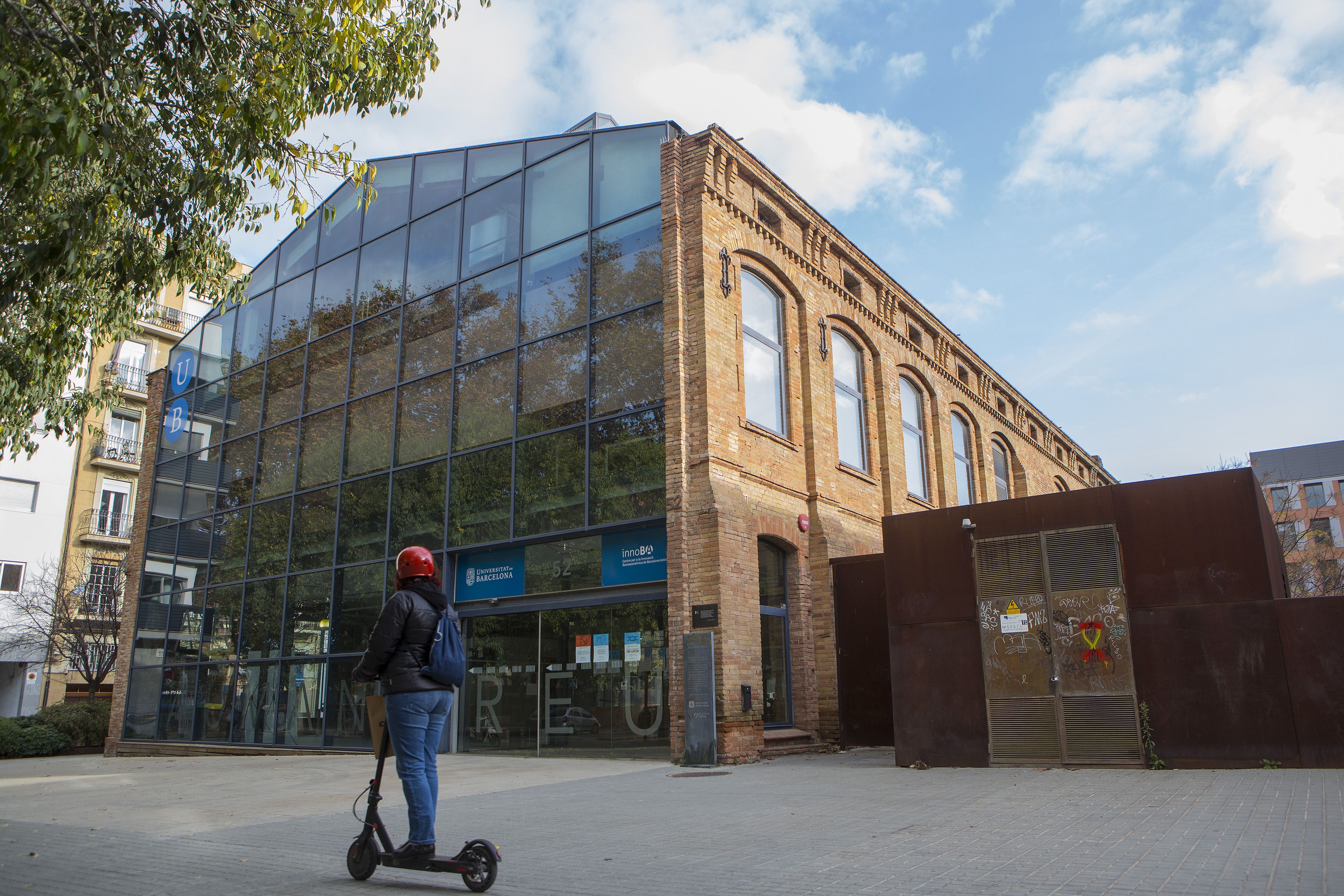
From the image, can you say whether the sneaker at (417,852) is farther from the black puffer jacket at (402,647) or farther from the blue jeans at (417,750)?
the black puffer jacket at (402,647)

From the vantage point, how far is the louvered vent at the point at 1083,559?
9.89m

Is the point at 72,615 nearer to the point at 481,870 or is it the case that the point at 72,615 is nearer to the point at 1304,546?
the point at 481,870

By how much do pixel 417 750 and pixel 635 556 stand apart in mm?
8397

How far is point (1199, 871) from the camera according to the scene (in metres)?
4.44

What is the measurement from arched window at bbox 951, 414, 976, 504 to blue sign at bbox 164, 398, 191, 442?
17794mm

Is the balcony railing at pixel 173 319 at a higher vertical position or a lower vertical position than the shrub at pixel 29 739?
higher

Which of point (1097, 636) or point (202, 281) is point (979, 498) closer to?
point (1097, 636)

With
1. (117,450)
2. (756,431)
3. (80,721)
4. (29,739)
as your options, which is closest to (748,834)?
(756,431)

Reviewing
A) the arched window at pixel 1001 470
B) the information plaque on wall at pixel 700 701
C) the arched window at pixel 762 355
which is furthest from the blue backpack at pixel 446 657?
the arched window at pixel 1001 470

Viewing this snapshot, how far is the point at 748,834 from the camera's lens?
19.9ft

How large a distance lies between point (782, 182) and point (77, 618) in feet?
88.7

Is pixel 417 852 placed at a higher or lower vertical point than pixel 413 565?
lower

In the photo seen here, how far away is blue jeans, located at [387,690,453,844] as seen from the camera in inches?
177

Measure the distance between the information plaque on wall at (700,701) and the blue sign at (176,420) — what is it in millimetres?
15337
